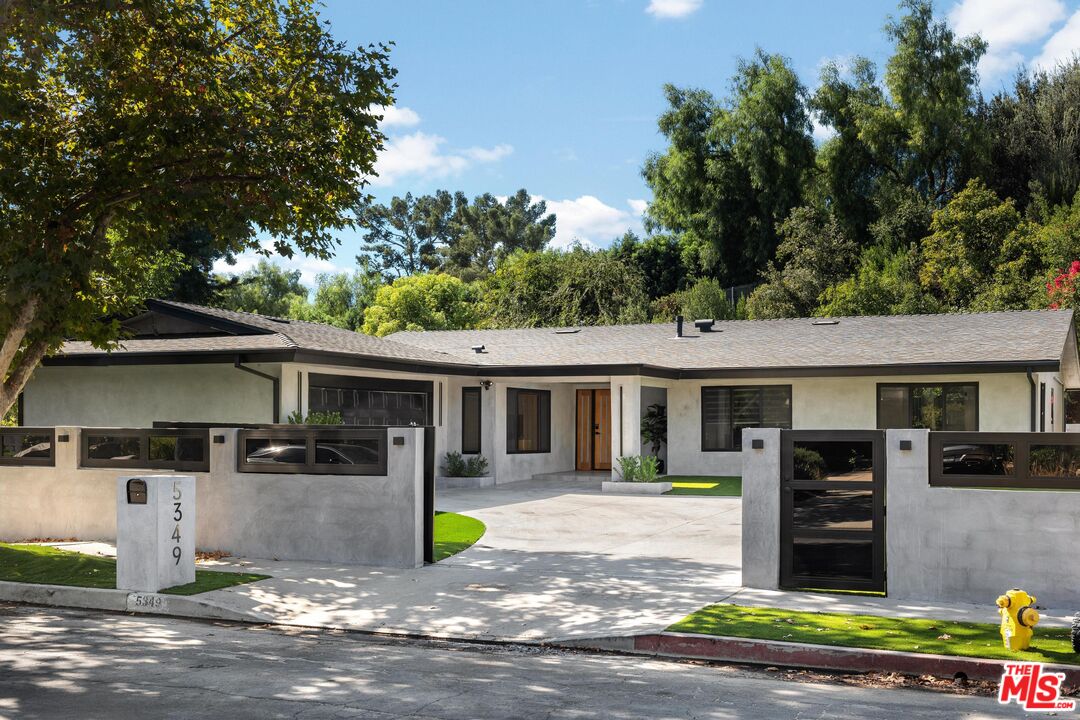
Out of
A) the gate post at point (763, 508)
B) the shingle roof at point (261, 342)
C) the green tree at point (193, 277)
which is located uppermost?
the green tree at point (193, 277)

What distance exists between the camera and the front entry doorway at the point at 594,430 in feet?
91.8

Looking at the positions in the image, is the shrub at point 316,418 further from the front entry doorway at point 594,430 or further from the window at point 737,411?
the window at point 737,411

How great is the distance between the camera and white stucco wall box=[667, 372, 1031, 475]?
74.3 feet

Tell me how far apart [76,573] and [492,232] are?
74.1m

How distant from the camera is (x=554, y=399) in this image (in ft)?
89.7

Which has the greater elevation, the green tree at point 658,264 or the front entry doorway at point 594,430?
the green tree at point 658,264

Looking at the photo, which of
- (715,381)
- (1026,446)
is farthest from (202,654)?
(715,381)

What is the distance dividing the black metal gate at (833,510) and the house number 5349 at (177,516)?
6.75 metres

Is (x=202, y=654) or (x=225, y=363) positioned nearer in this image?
(x=202, y=654)

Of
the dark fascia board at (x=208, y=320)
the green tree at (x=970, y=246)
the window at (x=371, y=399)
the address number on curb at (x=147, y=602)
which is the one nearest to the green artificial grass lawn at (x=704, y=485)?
the window at (x=371, y=399)

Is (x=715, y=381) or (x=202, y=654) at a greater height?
(x=715, y=381)

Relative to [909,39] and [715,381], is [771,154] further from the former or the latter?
[715,381]

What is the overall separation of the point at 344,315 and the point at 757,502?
7358cm

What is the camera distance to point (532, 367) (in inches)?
942
